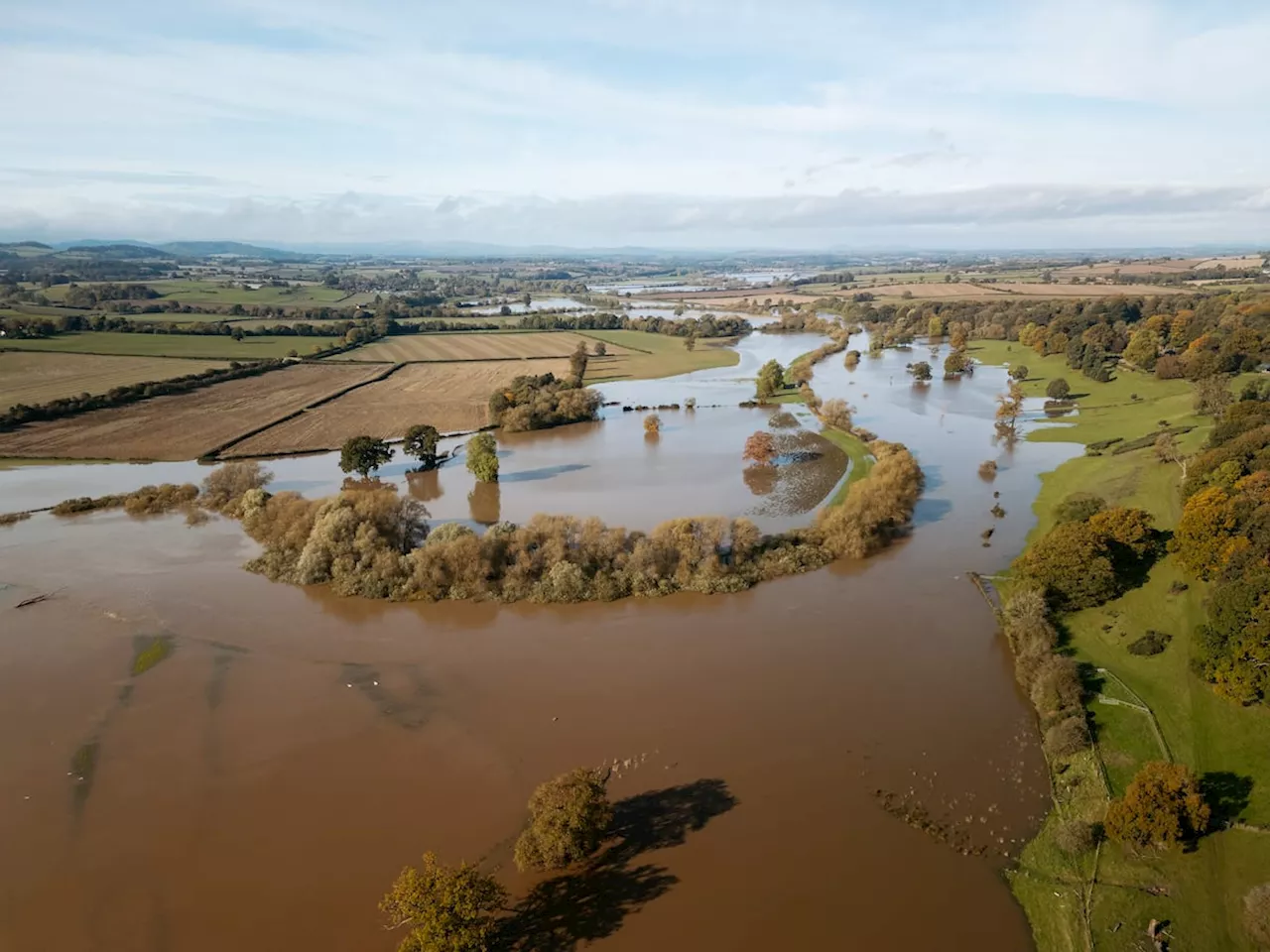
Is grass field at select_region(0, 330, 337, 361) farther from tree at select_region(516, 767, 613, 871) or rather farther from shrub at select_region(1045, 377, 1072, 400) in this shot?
shrub at select_region(1045, 377, 1072, 400)

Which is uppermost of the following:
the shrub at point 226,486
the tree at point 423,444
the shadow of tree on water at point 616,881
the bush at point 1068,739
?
the tree at point 423,444

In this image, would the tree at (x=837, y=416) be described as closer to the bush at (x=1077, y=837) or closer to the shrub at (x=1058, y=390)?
the shrub at (x=1058, y=390)

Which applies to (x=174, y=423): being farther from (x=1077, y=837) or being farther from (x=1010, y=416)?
(x=1010, y=416)

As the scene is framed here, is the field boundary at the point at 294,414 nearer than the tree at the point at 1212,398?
No

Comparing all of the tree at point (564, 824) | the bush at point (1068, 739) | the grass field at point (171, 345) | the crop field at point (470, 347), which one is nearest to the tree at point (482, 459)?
the tree at point (564, 824)

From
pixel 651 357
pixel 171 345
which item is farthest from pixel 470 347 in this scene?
pixel 171 345

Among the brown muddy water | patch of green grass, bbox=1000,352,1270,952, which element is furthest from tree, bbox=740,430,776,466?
patch of green grass, bbox=1000,352,1270,952

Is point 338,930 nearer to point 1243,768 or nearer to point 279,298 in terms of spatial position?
point 1243,768
